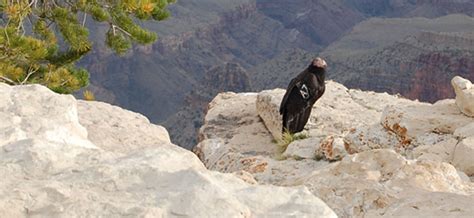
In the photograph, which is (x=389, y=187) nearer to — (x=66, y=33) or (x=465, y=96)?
(x=465, y=96)

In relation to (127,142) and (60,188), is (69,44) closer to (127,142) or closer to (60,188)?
(127,142)

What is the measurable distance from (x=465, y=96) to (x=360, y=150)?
1.85 metres

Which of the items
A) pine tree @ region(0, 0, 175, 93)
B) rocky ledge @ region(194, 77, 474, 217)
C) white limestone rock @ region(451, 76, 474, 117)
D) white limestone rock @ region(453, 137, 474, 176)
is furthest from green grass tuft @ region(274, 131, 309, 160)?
white limestone rock @ region(453, 137, 474, 176)

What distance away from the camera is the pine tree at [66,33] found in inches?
451

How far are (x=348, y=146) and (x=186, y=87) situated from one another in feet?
626

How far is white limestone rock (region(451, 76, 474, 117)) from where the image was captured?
9.39 metres

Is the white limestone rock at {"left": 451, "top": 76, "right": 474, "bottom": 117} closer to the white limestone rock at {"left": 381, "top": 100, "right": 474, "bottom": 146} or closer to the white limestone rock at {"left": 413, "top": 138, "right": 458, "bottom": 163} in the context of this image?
the white limestone rock at {"left": 381, "top": 100, "right": 474, "bottom": 146}

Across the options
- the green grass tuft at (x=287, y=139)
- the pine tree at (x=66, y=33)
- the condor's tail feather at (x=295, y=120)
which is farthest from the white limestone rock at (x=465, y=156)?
the pine tree at (x=66, y=33)

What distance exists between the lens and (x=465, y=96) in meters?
9.49

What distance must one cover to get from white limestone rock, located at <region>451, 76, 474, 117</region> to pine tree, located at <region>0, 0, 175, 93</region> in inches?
194

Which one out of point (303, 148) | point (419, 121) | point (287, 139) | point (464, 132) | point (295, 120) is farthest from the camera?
point (295, 120)

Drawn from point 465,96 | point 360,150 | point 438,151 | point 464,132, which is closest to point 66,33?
point 360,150

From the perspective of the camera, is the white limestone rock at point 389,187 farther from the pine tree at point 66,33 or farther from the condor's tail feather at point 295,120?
the pine tree at point 66,33

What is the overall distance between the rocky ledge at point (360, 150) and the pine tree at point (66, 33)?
Result: 8.32 ft
